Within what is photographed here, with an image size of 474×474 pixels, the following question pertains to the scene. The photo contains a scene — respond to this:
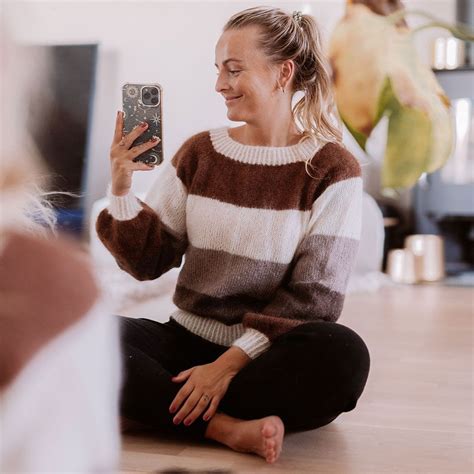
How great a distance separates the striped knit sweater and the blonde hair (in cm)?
4

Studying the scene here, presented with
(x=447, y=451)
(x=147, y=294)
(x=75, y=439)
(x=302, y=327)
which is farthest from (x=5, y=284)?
(x=147, y=294)

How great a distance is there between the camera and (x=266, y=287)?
1.22 meters

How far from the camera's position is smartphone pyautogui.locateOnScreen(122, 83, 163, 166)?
115 cm

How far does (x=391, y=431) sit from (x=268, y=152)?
439 mm

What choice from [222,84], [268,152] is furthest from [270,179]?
[222,84]

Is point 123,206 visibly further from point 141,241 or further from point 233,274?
point 233,274

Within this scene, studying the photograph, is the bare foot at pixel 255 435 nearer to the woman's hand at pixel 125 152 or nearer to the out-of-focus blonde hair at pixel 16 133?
the woman's hand at pixel 125 152

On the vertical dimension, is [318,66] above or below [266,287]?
above

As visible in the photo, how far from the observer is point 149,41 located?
2779mm

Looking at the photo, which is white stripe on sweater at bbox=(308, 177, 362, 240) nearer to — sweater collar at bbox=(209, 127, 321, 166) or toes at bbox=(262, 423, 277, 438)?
sweater collar at bbox=(209, 127, 321, 166)

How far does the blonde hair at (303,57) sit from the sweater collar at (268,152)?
18 mm

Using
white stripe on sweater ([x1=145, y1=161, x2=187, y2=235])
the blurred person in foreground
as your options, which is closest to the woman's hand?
white stripe on sweater ([x1=145, y1=161, x2=187, y2=235])

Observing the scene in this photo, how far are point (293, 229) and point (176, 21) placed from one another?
1.57m

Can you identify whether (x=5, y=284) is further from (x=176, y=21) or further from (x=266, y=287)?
(x=176, y=21)
